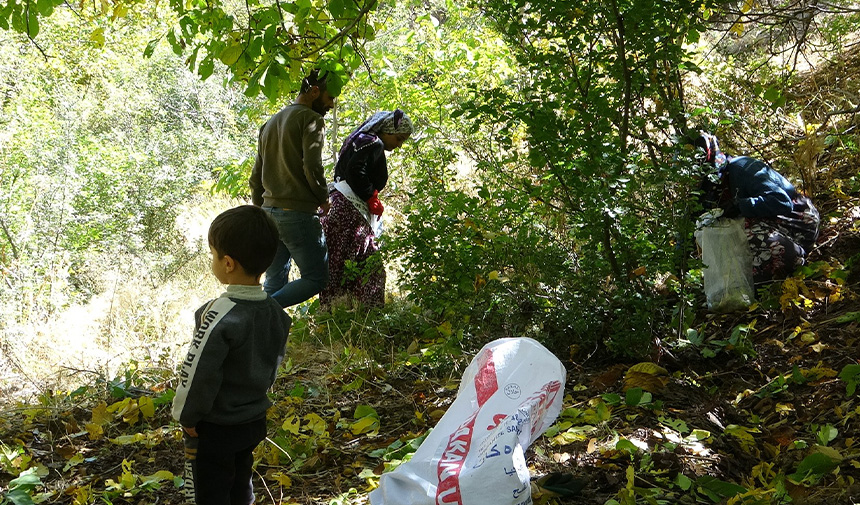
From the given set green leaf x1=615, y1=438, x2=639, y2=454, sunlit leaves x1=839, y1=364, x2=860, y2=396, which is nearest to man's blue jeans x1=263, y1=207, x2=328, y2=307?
green leaf x1=615, y1=438, x2=639, y2=454

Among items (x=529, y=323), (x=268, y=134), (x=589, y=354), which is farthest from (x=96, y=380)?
(x=589, y=354)

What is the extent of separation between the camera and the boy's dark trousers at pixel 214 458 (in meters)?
2.21

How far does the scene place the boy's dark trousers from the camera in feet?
7.25

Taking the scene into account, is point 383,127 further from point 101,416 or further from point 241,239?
point 241,239

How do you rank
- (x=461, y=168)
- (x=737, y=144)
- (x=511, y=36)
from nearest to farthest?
(x=511, y=36) → (x=737, y=144) → (x=461, y=168)

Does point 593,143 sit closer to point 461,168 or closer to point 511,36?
point 511,36

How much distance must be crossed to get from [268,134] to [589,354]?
2.27 m

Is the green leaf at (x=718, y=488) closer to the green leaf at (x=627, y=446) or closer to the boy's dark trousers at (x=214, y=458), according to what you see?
the green leaf at (x=627, y=446)

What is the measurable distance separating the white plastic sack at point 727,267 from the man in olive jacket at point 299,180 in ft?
7.22

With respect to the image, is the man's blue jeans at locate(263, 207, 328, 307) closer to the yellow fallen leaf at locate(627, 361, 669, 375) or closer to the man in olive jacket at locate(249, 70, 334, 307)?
the man in olive jacket at locate(249, 70, 334, 307)

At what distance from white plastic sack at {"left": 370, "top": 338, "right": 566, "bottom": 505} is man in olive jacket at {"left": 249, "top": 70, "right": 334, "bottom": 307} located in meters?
2.16

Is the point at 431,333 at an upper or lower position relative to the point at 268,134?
lower

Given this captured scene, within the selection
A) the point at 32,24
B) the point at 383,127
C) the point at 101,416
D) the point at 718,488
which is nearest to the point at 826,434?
the point at 718,488

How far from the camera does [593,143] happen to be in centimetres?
305
